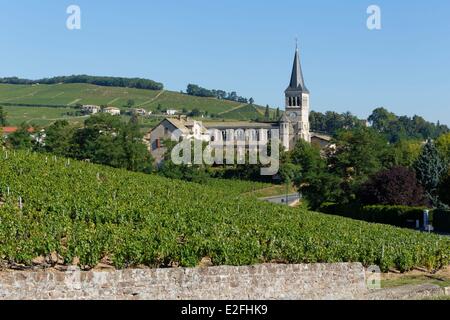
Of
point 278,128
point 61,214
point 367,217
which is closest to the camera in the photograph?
point 61,214

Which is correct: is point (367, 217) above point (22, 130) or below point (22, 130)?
below

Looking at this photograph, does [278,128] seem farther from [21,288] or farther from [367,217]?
[21,288]

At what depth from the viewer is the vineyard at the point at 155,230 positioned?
59.0ft

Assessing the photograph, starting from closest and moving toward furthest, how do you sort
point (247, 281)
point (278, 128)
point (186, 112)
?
point (247, 281), point (278, 128), point (186, 112)

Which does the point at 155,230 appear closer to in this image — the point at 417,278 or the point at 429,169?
the point at 417,278

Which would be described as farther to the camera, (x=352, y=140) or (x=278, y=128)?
(x=278, y=128)

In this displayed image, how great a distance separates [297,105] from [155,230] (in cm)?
10348

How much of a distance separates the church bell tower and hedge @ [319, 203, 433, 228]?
217 ft

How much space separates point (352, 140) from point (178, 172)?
15613mm

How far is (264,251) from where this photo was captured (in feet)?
69.0

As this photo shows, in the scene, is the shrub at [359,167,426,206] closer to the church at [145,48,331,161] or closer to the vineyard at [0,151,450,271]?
the vineyard at [0,151,450,271]

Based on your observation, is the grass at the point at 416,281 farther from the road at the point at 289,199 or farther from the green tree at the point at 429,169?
the road at the point at 289,199
